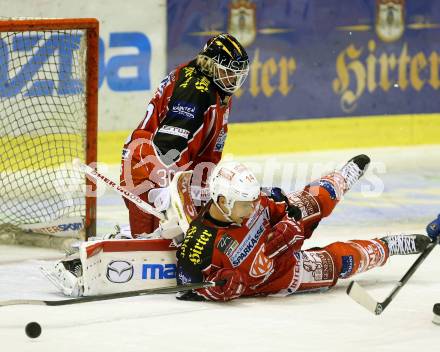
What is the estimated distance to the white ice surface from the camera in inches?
167

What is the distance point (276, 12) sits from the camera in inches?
342

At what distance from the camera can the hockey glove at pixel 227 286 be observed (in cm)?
481

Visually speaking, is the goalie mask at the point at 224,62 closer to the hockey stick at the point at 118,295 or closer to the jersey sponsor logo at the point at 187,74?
the jersey sponsor logo at the point at 187,74

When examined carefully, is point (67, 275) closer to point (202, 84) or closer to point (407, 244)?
point (202, 84)

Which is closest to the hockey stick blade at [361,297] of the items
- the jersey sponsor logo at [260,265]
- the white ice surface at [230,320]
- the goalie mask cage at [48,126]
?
the white ice surface at [230,320]

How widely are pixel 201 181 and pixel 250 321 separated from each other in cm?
126

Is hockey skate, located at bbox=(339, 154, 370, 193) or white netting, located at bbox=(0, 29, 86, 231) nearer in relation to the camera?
hockey skate, located at bbox=(339, 154, 370, 193)

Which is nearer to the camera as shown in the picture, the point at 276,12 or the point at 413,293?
the point at 413,293

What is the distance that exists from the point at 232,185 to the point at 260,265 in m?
0.35

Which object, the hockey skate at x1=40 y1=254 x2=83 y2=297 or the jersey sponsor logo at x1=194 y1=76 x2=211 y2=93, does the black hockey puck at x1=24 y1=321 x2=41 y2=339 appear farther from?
the jersey sponsor logo at x1=194 y1=76 x2=211 y2=93

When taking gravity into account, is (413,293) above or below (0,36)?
below

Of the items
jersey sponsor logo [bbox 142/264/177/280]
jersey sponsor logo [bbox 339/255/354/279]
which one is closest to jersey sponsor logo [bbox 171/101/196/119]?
jersey sponsor logo [bbox 142/264/177/280]

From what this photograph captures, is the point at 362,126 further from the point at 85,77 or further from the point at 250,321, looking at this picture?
the point at 250,321

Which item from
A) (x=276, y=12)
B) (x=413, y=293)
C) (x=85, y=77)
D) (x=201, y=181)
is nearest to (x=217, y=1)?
(x=276, y=12)
